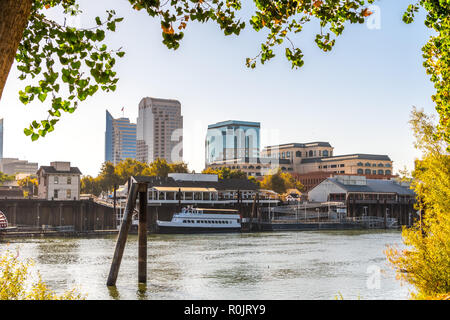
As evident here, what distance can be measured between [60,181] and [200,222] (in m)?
23.5

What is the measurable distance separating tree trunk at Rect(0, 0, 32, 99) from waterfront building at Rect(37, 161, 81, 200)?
84.5 meters

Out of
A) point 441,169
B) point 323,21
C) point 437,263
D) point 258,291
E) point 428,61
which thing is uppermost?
point 428,61

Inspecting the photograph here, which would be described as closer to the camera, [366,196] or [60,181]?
[60,181]

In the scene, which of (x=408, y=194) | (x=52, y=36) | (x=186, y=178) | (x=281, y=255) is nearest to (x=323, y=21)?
(x=52, y=36)

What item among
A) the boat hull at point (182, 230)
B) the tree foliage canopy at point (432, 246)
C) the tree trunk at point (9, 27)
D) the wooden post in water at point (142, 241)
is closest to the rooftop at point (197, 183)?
the boat hull at point (182, 230)

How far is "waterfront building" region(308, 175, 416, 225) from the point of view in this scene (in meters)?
112

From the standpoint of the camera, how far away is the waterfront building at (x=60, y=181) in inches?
3472

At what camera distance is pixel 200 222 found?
83.8 metres

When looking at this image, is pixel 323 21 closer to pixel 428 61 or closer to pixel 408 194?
pixel 428 61

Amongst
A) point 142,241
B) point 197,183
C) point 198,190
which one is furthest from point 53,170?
point 142,241

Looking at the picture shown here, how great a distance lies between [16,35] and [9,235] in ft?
212

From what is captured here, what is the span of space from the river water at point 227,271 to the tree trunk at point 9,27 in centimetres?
1596

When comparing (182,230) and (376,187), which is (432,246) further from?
(376,187)
